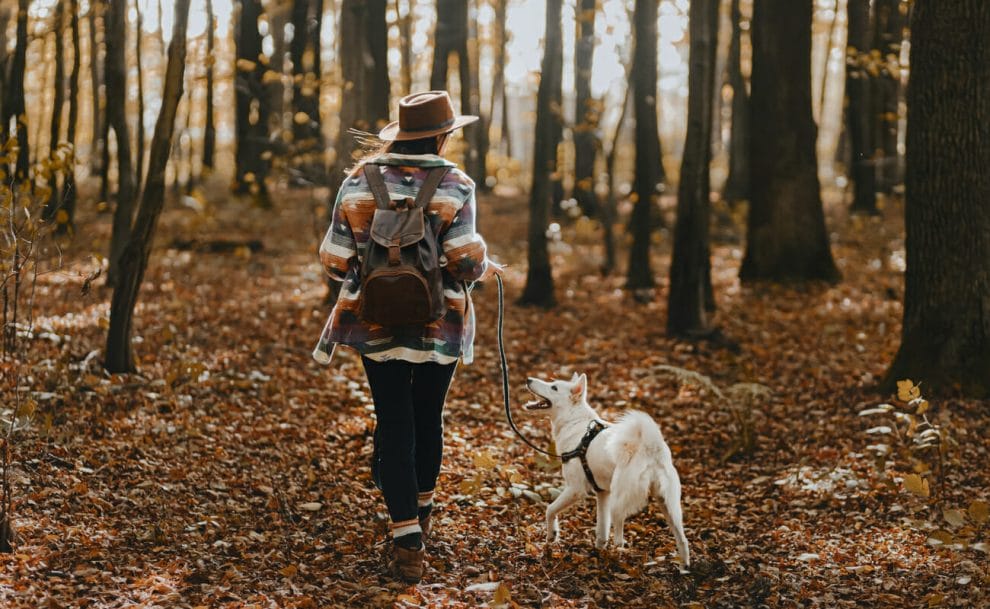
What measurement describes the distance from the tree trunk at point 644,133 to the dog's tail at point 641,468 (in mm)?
8742

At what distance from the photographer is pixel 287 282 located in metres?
13.7

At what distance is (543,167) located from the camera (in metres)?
12.2

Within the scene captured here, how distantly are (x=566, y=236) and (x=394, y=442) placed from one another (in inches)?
621

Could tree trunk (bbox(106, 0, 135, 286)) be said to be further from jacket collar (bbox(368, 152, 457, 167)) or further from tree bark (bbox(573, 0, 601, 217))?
tree bark (bbox(573, 0, 601, 217))

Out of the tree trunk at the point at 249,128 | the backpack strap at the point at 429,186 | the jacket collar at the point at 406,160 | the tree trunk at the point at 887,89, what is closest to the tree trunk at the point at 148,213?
the jacket collar at the point at 406,160

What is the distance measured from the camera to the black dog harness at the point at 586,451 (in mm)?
5164

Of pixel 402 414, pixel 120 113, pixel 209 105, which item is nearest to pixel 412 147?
pixel 402 414

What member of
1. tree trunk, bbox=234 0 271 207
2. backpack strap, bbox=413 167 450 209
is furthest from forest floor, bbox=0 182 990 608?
tree trunk, bbox=234 0 271 207

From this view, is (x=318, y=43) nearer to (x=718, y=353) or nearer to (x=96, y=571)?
(x=718, y=353)

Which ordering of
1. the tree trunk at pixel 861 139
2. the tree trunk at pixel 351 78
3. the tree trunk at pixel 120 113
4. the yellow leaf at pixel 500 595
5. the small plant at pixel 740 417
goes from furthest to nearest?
the tree trunk at pixel 861 139
the tree trunk at pixel 351 78
the tree trunk at pixel 120 113
the small plant at pixel 740 417
the yellow leaf at pixel 500 595

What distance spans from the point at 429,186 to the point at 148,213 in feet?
13.6

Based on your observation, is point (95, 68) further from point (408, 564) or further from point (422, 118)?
point (408, 564)

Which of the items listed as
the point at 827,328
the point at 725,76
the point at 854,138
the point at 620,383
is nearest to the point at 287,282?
the point at 620,383

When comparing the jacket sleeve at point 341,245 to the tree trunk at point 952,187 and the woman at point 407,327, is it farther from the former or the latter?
the tree trunk at point 952,187
